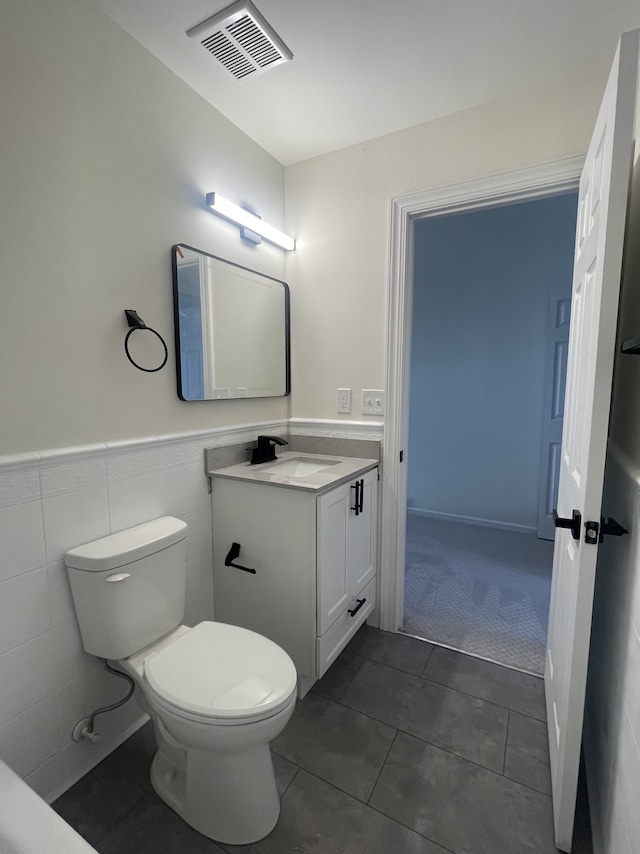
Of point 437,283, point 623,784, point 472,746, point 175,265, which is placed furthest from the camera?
point 437,283

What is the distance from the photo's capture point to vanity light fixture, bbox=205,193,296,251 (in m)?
1.65

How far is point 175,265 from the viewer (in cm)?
154

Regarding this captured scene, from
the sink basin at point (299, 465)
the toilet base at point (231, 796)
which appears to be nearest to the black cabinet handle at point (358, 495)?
the sink basin at point (299, 465)

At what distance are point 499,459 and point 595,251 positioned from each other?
254 cm

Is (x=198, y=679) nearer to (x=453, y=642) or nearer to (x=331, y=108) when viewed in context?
(x=453, y=642)

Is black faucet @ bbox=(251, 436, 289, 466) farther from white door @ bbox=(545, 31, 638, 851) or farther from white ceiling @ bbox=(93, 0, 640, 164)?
white ceiling @ bbox=(93, 0, 640, 164)

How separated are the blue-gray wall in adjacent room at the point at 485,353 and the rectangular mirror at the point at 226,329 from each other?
70.7 inches

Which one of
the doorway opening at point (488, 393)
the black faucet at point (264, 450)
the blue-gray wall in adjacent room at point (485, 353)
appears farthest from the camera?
the blue-gray wall in adjacent room at point (485, 353)

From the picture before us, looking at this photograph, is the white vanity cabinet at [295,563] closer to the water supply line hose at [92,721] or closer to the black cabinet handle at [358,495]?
the black cabinet handle at [358,495]

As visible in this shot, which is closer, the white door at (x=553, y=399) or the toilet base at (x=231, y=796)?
Result: the toilet base at (x=231, y=796)

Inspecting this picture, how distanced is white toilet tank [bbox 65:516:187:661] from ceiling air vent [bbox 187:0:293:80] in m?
1.66

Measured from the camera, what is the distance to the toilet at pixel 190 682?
1032 millimetres

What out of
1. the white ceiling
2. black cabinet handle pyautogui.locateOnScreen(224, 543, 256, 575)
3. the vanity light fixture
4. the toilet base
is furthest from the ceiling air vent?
the toilet base

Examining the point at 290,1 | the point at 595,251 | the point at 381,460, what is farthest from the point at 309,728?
the point at 290,1
